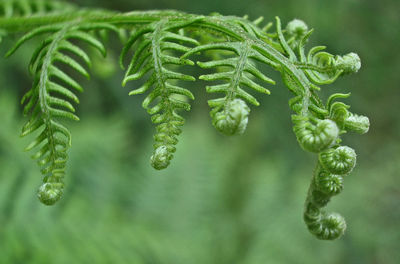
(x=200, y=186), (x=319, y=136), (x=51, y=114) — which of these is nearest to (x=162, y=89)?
(x=51, y=114)

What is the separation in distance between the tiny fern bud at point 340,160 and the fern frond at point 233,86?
9.7 inches

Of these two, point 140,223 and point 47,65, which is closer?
point 47,65

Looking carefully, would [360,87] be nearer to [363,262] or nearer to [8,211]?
[363,262]

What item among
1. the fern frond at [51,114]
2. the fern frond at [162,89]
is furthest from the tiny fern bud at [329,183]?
the fern frond at [51,114]

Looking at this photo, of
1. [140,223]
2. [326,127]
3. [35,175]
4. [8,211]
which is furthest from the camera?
[140,223]

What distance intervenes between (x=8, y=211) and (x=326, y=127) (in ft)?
8.72

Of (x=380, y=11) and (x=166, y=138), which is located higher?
(x=380, y=11)

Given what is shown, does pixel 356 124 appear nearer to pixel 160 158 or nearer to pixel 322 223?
pixel 322 223

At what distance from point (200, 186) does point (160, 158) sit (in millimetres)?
3157

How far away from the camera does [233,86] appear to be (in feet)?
4.46

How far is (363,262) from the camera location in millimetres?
4453

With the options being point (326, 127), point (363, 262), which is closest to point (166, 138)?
point (326, 127)

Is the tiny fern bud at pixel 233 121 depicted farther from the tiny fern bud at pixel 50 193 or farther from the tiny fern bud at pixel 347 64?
the tiny fern bud at pixel 50 193

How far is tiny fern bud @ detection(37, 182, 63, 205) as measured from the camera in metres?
1.42
